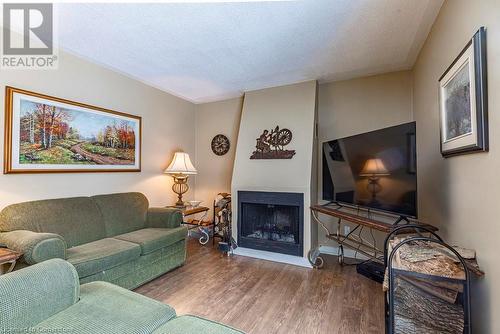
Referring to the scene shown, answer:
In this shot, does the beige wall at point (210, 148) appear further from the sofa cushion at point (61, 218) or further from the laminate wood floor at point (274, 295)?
the sofa cushion at point (61, 218)

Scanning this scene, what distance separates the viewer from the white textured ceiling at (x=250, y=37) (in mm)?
1879

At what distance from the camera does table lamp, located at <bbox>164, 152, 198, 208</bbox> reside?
362cm

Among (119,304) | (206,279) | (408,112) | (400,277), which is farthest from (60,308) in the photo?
(408,112)

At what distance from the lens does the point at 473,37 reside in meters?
1.32

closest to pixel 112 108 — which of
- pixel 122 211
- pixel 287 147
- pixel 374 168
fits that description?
pixel 122 211


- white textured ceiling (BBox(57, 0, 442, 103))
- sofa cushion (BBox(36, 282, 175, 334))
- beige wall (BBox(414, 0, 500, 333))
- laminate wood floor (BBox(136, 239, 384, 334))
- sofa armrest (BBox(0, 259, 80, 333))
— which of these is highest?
white textured ceiling (BBox(57, 0, 442, 103))

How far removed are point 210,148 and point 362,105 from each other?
257 cm

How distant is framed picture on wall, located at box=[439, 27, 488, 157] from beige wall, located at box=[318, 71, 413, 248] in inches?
50.0

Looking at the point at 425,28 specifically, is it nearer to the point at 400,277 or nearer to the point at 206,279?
the point at 400,277

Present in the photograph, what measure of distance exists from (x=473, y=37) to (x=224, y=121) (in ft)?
11.2

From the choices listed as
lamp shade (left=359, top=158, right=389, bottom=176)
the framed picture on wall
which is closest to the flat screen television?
lamp shade (left=359, top=158, right=389, bottom=176)

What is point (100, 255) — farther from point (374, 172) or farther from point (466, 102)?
point (466, 102)

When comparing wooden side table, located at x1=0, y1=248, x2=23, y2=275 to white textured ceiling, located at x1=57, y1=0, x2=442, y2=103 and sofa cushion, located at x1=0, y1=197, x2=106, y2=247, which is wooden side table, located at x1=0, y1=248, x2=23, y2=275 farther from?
white textured ceiling, located at x1=57, y1=0, x2=442, y2=103

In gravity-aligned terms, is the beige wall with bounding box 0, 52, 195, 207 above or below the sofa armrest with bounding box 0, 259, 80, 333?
above
